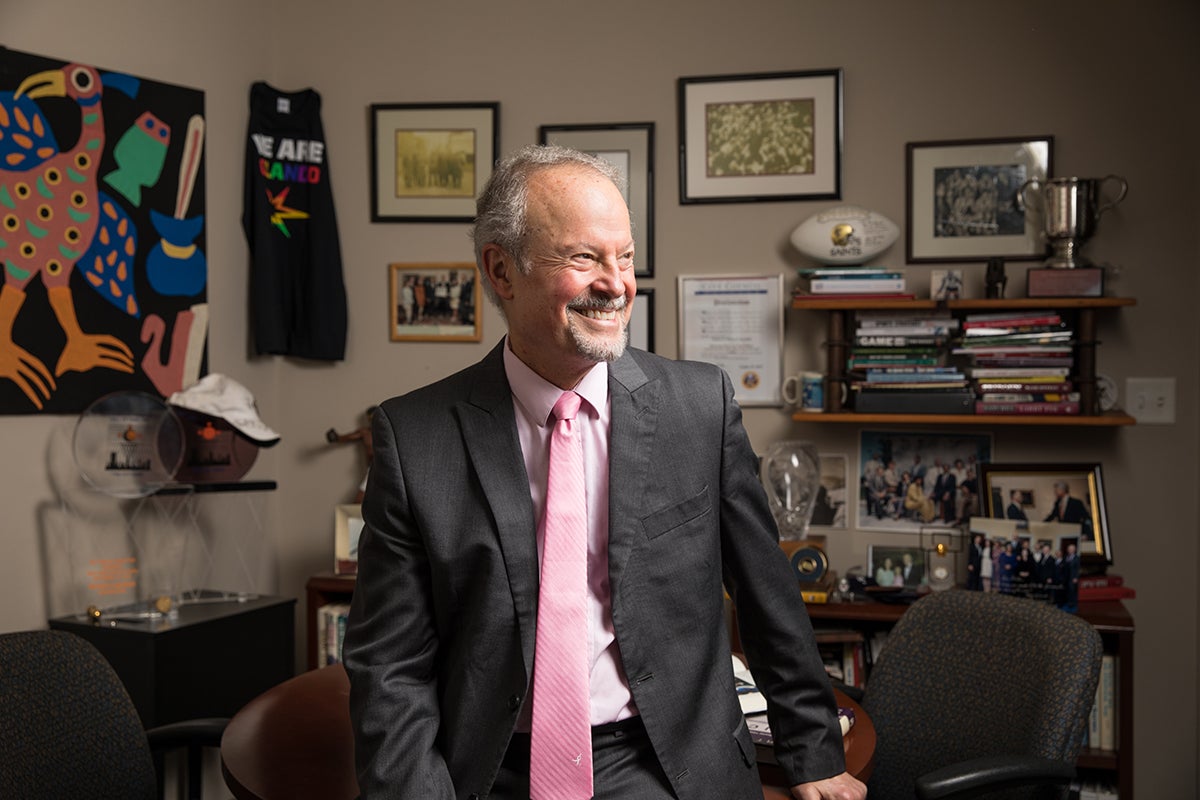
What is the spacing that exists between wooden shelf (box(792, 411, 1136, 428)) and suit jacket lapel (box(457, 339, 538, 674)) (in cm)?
181

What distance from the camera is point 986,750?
212cm

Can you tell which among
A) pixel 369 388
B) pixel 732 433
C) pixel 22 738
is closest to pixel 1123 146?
pixel 732 433

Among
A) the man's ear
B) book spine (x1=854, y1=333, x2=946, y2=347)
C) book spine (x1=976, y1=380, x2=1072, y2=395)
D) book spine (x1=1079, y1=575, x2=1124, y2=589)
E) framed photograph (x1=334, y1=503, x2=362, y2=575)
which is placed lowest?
book spine (x1=1079, y1=575, x2=1124, y2=589)

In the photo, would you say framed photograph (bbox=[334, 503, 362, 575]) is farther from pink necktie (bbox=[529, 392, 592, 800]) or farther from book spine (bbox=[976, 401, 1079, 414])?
pink necktie (bbox=[529, 392, 592, 800])

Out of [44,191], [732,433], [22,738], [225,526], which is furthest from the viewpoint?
[225,526]

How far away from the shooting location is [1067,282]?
3143 millimetres

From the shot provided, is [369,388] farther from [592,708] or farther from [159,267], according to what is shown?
[592,708]

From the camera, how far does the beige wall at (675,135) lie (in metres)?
3.20

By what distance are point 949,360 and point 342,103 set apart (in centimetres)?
215

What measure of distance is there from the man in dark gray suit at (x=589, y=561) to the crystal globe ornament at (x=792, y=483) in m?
1.64

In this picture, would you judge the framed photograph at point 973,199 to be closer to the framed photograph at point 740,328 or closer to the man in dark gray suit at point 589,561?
the framed photograph at point 740,328

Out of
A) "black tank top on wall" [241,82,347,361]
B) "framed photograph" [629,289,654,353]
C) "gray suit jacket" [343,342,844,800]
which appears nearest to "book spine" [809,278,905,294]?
"framed photograph" [629,289,654,353]

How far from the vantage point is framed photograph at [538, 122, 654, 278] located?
11.7ft

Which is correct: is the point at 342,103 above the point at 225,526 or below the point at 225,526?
above
